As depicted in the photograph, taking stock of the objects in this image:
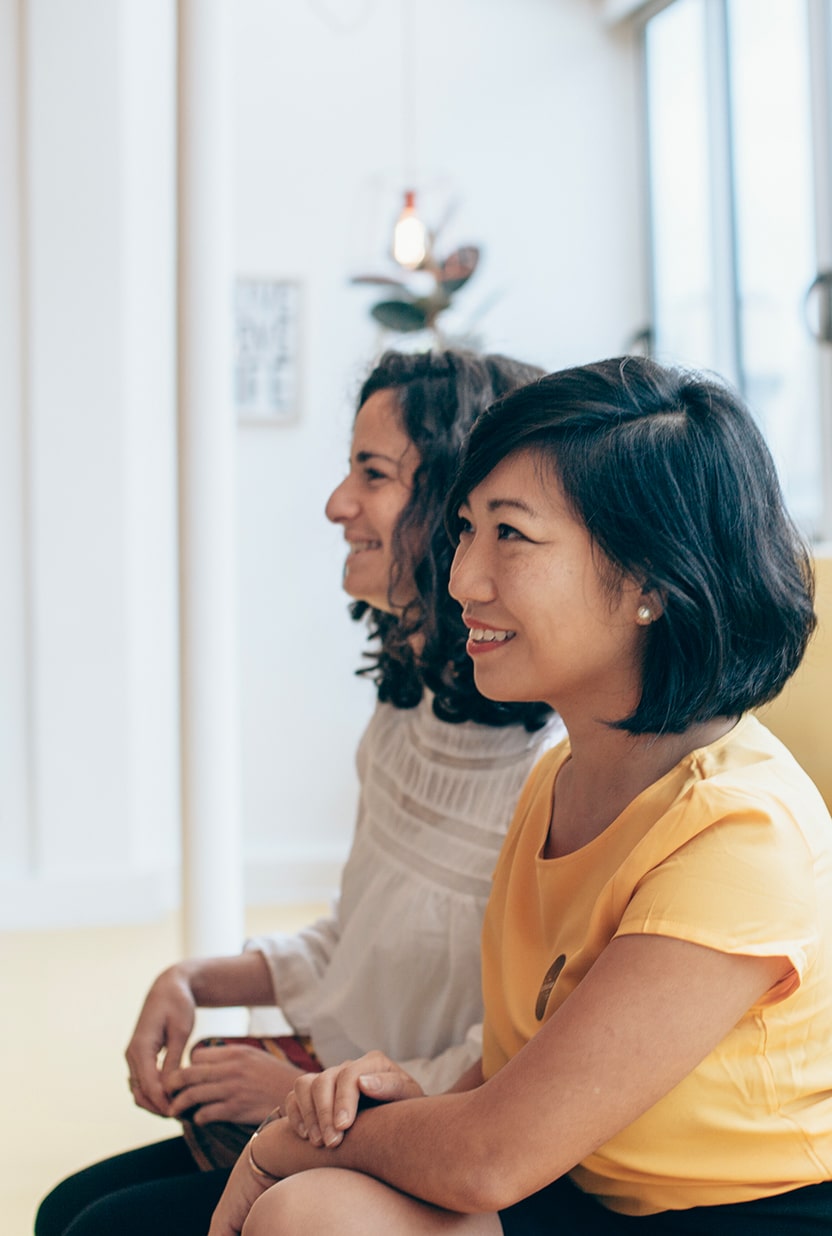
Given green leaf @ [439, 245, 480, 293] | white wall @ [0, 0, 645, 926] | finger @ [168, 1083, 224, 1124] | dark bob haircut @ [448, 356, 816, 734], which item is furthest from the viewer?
green leaf @ [439, 245, 480, 293]

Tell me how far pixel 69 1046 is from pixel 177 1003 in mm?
1758

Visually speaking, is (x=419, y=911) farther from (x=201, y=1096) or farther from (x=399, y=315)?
(x=399, y=315)

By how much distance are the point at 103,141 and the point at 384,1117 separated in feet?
13.0

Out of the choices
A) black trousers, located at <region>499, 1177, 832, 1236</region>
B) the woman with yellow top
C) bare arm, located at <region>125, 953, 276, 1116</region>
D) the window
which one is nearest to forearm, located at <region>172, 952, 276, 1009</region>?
bare arm, located at <region>125, 953, 276, 1116</region>

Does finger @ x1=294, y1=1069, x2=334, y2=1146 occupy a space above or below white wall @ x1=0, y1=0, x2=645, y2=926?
below

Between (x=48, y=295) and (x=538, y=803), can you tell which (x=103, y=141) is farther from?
(x=538, y=803)

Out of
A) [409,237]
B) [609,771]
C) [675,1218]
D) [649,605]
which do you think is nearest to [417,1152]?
[675,1218]

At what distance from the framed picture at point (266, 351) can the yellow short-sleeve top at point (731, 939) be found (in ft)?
13.2

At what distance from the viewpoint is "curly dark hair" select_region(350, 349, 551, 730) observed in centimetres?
154

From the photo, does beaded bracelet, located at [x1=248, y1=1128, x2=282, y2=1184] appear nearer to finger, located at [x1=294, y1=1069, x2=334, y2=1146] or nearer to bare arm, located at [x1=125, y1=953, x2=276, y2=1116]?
finger, located at [x1=294, y1=1069, x2=334, y2=1146]

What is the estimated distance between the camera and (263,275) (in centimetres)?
490

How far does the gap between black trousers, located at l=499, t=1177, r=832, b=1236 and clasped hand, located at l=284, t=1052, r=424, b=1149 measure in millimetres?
128

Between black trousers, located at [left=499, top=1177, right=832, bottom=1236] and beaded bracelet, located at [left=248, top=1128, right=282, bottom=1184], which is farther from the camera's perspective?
beaded bracelet, located at [left=248, top=1128, right=282, bottom=1184]

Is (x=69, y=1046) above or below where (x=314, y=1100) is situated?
below
